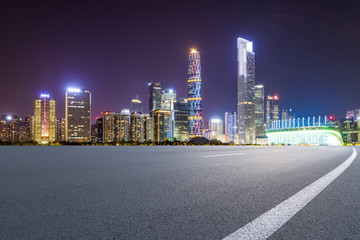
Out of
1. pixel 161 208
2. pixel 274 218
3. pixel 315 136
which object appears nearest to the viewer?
pixel 274 218

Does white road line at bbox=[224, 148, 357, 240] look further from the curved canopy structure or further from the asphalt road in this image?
the curved canopy structure

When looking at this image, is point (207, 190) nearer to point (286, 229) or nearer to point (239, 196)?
point (239, 196)

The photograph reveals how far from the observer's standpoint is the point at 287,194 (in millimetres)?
4625

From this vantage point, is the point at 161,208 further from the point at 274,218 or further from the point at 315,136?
the point at 315,136

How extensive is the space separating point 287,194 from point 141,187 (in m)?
2.17

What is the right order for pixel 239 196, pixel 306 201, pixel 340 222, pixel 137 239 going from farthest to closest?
1. pixel 239 196
2. pixel 306 201
3. pixel 340 222
4. pixel 137 239

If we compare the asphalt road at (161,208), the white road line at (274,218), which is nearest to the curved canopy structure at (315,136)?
the asphalt road at (161,208)

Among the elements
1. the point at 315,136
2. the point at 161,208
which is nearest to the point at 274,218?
the point at 161,208

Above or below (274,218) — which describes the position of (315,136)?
below

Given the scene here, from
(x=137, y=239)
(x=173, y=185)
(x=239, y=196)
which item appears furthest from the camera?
(x=173, y=185)

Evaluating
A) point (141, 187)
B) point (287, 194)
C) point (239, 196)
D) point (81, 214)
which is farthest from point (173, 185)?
point (81, 214)

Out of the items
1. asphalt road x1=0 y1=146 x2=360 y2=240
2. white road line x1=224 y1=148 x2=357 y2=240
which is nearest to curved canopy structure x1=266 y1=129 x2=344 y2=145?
asphalt road x1=0 y1=146 x2=360 y2=240

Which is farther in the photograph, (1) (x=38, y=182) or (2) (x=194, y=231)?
(1) (x=38, y=182)

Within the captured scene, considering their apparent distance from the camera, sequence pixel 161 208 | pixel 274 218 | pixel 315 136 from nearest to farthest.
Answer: pixel 274 218, pixel 161 208, pixel 315 136
